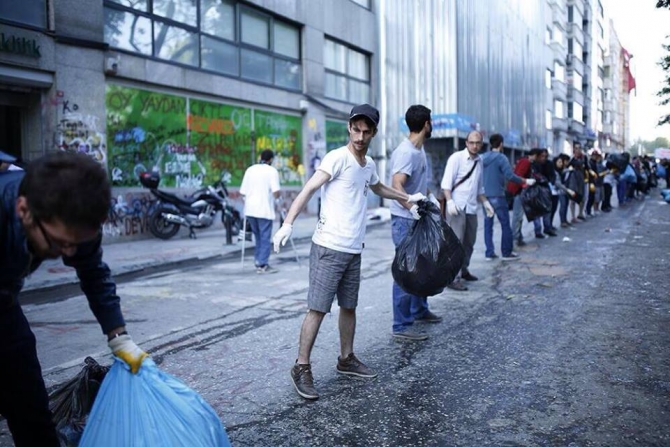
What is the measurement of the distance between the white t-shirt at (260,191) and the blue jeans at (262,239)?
0.35ft

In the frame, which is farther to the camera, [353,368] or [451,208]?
[451,208]

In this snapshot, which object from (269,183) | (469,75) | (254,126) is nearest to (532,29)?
(469,75)

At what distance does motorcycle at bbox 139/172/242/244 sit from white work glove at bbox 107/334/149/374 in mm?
9776

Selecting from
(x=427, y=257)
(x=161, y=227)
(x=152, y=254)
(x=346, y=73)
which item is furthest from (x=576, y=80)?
(x=427, y=257)

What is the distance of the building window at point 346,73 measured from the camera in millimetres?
20578

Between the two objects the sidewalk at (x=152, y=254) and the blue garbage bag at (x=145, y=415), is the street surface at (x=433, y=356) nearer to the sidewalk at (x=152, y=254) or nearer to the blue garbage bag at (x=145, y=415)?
the sidewalk at (x=152, y=254)

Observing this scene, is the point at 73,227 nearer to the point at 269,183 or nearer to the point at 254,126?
the point at 269,183

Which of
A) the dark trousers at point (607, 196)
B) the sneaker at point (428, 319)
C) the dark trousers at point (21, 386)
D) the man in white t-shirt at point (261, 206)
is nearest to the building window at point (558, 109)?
the dark trousers at point (607, 196)

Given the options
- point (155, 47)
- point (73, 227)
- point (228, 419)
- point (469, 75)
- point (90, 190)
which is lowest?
point (228, 419)

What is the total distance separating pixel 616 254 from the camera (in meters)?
9.66

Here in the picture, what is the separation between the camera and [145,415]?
1.95 metres

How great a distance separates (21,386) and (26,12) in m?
10.7

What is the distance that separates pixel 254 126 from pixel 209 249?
6426mm

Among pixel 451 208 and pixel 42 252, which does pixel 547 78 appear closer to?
pixel 451 208
